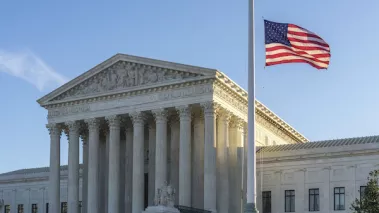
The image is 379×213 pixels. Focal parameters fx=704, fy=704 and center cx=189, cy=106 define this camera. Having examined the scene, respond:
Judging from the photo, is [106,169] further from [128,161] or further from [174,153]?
[174,153]

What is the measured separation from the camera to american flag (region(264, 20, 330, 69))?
37.1 m

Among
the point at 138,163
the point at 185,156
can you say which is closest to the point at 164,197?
the point at 185,156

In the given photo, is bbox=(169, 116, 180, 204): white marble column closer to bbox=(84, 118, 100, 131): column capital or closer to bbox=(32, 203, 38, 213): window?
bbox=(84, 118, 100, 131): column capital

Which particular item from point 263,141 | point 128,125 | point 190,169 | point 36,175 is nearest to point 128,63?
point 128,125

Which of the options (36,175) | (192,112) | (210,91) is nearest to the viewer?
(210,91)

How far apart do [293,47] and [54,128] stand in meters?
47.6

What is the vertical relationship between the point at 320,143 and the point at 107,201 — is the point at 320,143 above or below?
above

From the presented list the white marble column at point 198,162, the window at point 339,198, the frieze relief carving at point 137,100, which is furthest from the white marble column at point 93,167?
the window at point 339,198

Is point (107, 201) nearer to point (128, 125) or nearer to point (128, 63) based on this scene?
point (128, 125)

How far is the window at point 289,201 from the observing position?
74812mm

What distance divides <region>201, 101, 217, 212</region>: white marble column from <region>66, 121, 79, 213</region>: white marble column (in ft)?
55.1

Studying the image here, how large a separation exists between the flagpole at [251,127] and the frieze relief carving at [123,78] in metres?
34.6

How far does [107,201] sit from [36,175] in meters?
21.7

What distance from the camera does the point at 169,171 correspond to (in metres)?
75.2
